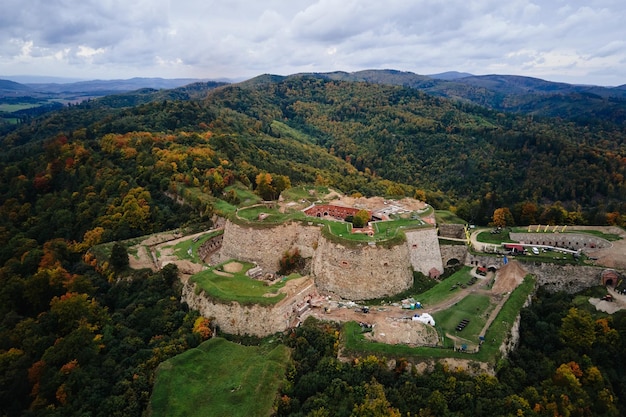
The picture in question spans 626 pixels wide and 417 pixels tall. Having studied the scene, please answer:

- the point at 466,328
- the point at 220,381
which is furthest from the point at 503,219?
the point at 220,381

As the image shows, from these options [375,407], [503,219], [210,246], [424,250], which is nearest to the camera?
[375,407]

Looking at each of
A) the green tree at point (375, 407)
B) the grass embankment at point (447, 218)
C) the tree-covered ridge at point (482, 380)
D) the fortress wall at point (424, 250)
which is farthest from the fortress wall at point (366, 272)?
the grass embankment at point (447, 218)

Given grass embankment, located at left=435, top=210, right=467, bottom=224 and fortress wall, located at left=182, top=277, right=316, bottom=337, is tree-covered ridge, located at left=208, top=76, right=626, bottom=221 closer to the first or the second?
grass embankment, located at left=435, top=210, right=467, bottom=224

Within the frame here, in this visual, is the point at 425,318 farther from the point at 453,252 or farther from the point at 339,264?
the point at 453,252

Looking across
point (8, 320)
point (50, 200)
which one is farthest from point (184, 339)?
point (50, 200)

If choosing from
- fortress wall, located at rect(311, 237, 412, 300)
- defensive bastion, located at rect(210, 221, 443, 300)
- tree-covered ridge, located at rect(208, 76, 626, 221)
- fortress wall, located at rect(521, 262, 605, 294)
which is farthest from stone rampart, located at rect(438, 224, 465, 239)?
fortress wall, located at rect(311, 237, 412, 300)

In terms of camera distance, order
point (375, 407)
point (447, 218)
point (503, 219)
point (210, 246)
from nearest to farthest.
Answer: point (375, 407)
point (210, 246)
point (503, 219)
point (447, 218)

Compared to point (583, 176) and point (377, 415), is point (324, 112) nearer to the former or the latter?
point (583, 176)
